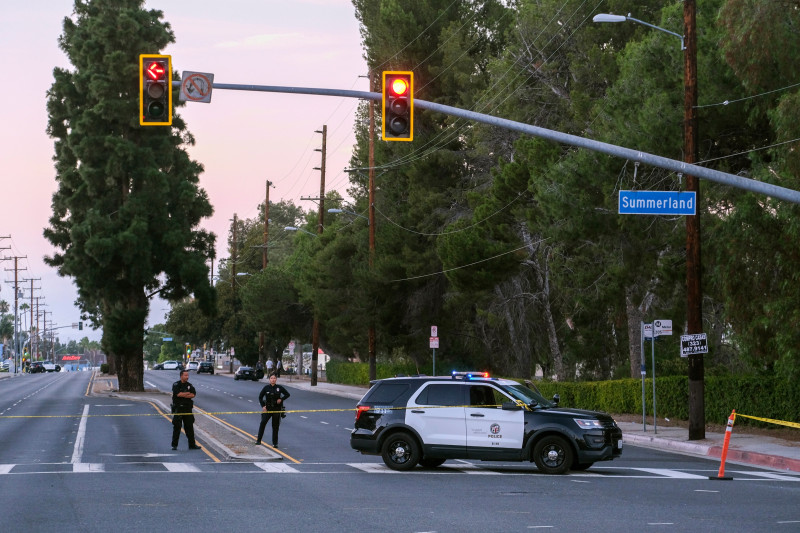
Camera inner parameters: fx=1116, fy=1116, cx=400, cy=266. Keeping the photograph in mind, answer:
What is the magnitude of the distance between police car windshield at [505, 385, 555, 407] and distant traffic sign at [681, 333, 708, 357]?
744 cm

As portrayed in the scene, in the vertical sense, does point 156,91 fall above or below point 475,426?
above

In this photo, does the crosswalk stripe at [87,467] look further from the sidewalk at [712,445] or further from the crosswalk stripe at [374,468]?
the crosswalk stripe at [374,468]

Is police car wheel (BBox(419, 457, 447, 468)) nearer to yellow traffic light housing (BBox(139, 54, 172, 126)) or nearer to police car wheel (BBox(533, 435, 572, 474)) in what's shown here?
police car wheel (BBox(533, 435, 572, 474))

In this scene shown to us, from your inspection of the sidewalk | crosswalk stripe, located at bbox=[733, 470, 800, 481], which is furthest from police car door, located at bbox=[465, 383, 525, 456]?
the sidewalk

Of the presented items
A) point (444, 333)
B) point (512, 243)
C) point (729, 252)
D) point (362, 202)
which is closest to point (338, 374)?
point (362, 202)

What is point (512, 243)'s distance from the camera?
47844mm

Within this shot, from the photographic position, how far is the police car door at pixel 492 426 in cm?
2011

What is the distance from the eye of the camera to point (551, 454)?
65.9 feet

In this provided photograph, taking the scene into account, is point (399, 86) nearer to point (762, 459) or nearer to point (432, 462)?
point (432, 462)

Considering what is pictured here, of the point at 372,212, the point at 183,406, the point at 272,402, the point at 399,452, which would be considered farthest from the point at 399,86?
the point at 372,212

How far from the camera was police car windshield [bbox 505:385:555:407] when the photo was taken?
20547 mm

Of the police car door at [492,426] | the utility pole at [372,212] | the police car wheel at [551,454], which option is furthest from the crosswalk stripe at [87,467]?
the utility pole at [372,212]

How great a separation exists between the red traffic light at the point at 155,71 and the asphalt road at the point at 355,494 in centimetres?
640

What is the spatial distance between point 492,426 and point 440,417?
39.5 inches
